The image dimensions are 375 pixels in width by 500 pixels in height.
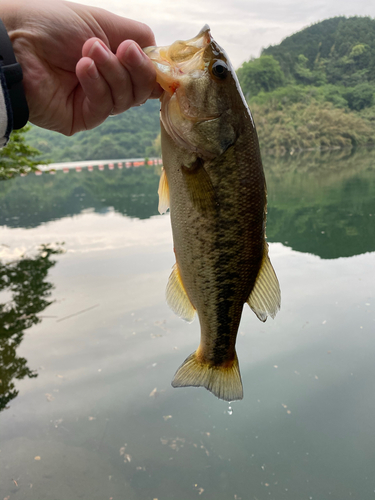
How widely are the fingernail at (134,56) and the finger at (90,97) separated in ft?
0.51

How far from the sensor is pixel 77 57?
6.20ft

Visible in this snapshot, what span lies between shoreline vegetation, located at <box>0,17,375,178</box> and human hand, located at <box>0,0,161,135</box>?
2009 inches

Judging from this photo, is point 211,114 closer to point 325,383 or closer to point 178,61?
point 178,61

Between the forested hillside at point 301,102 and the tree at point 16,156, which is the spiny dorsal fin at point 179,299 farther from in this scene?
the forested hillside at point 301,102

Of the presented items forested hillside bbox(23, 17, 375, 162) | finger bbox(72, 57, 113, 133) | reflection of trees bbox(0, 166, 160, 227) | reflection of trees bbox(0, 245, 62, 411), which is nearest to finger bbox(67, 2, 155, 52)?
finger bbox(72, 57, 113, 133)

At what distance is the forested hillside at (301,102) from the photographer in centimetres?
5322

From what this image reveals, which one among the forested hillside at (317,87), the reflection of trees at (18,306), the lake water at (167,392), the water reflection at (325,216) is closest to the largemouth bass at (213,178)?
the lake water at (167,392)

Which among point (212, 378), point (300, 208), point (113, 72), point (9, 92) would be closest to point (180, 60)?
point (113, 72)

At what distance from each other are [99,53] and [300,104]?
6732cm

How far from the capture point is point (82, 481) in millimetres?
3238

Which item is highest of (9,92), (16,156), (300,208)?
(9,92)

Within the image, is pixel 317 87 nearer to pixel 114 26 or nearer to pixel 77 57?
pixel 114 26

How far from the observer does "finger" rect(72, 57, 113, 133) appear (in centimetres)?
157

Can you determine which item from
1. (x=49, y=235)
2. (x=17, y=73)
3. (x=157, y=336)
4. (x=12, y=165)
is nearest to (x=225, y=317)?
(x=17, y=73)
